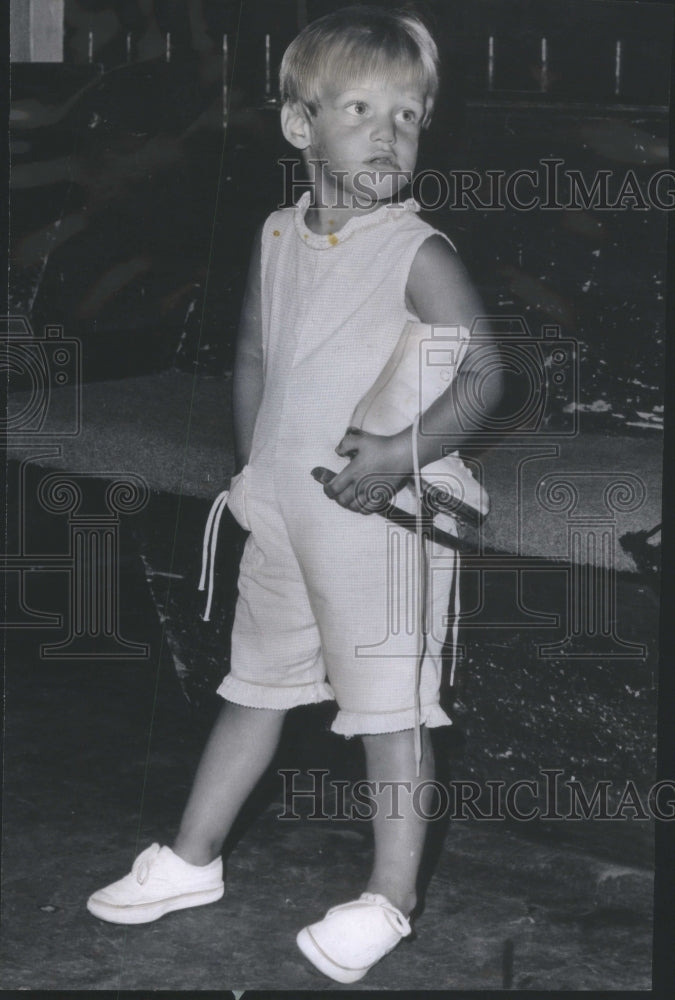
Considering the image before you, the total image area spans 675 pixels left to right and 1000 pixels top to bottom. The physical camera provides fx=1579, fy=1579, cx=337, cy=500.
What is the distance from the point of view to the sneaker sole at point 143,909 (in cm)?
253

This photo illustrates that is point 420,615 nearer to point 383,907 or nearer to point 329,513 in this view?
point 329,513

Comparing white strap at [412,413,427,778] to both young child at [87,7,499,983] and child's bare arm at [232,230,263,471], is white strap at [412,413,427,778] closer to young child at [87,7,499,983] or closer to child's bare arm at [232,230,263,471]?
young child at [87,7,499,983]

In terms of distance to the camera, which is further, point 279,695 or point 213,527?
point 213,527

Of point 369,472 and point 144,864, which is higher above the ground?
point 369,472

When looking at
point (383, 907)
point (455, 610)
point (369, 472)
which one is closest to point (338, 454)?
point (369, 472)

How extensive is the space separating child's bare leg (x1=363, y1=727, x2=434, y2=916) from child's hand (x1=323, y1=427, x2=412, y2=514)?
14.5 inches

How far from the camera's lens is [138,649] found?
11.6 ft

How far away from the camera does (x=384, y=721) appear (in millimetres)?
2398

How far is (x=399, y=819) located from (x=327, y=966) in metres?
0.25

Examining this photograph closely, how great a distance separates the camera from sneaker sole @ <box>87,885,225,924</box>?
99.7 inches

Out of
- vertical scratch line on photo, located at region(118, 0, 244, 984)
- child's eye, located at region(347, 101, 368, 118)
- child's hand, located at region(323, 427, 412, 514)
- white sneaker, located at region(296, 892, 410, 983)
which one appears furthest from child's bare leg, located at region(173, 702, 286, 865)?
child's eye, located at region(347, 101, 368, 118)

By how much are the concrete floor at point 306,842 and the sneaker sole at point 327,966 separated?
0.02 metres

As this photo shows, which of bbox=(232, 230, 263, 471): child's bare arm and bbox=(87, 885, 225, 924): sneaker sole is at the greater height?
bbox=(232, 230, 263, 471): child's bare arm

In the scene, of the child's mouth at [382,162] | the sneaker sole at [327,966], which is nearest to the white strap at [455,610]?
the sneaker sole at [327,966]
